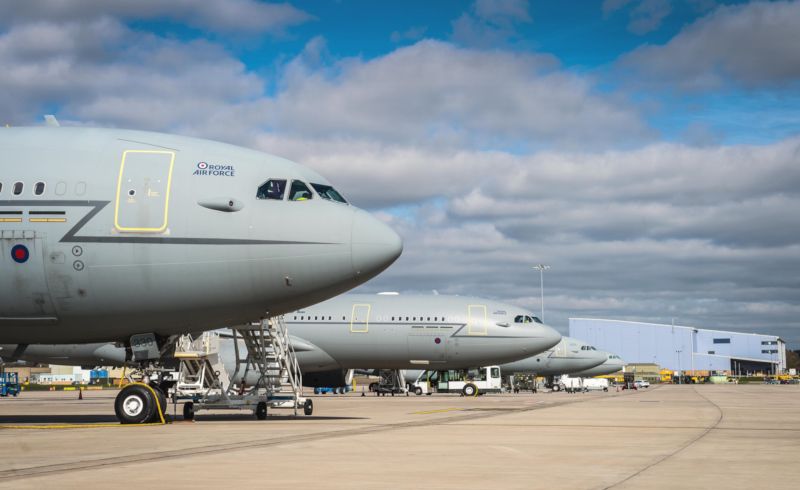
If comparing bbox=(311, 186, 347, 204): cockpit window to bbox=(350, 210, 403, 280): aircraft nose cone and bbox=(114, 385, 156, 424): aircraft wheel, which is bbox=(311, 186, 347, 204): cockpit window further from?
bbox=(114, 385, 156, 424): aircraft wheel

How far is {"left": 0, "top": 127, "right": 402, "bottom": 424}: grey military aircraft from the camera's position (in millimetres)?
22156

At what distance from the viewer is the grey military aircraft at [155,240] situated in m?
22.2

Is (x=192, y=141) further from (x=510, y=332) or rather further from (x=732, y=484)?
(x=510, y=332)

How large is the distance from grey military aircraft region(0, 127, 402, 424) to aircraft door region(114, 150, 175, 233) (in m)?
0.02

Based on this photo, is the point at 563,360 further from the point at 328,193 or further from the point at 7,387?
the point at 328,193

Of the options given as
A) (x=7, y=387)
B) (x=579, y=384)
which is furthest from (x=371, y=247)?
(x=579, y=384)

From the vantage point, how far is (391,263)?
23.1 m

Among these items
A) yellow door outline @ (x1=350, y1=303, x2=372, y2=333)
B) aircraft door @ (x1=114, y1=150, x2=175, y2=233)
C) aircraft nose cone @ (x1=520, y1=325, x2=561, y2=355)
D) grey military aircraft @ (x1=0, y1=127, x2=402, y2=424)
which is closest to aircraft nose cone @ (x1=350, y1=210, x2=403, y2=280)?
grey military aircraft @ (x1=0, y1=127, x2=402, y2=424)

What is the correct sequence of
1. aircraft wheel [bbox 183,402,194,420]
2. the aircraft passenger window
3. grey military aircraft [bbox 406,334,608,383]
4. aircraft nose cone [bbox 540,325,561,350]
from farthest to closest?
grey military aircraft [bbox 406,334,608,383], aircraft nose cone [bbox 540,325,561,350], aircraft wheel [bbox 183,402,194,420], the aircraft passenger window

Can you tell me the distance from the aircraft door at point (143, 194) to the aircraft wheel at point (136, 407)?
4366 millimetres

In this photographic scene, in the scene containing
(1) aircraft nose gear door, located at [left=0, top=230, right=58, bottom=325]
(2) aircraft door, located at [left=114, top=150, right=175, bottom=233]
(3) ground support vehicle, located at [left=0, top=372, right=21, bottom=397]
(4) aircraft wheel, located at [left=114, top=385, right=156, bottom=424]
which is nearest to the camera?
(1) aircraft nose gear door, located at [left=0, top=230, right=58, bottom=325]

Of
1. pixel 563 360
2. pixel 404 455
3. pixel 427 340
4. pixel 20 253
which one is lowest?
pixel 404 455

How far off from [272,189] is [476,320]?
1303 inches

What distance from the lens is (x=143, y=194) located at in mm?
22438
